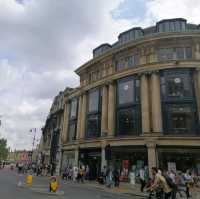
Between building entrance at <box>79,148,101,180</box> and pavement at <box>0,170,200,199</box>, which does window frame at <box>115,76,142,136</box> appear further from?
pavement at <box>0,170,200,199</box>

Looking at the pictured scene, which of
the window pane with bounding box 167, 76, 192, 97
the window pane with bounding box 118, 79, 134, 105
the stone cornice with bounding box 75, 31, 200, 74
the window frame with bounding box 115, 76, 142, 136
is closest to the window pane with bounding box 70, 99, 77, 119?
the stone cornice with bounding box 75, 31, 200, 74

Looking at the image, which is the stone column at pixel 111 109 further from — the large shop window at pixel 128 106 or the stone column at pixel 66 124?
the stone column at pixel 66 124

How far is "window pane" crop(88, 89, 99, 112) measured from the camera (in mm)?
34094

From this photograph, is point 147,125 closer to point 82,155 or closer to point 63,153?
point 82,155

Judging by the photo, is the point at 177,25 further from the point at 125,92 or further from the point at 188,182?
the point at 188,182

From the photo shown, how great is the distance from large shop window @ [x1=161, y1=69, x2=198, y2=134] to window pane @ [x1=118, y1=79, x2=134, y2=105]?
386 centimetres

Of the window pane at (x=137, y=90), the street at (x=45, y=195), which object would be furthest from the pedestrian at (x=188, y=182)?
the window pane at (x=137, y=90)

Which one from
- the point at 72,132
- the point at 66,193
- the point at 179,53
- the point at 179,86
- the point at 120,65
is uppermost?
the point at 120,65

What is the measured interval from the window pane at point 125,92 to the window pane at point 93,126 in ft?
15.4

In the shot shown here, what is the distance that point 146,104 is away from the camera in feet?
89.5

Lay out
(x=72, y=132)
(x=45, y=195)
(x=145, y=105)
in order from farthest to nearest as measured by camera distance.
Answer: (x=72, y=132), (x=145, y=105), (x=45, y=195)

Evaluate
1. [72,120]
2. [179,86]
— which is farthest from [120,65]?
[72,120]

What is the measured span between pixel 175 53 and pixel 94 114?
1346 centimetres

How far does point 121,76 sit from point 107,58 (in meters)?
4.40
